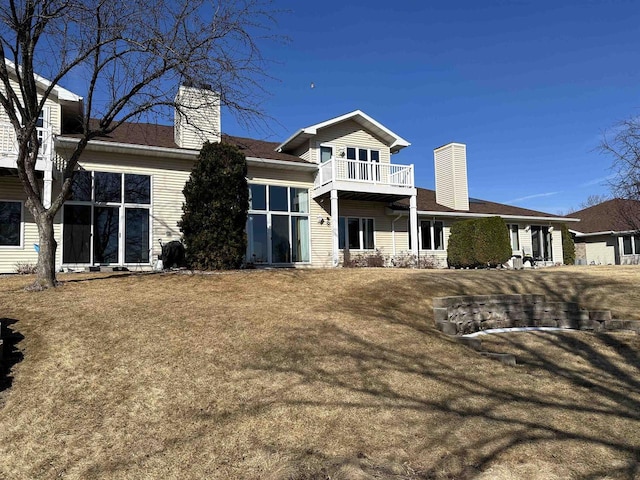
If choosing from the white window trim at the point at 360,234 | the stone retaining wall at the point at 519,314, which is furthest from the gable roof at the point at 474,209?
the stone retaining wall at the point at 519,314

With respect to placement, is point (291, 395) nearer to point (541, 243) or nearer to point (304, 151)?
point (304, 151)

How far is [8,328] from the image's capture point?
6.24m

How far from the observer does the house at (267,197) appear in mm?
13117

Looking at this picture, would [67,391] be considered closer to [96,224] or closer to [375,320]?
[375,320]

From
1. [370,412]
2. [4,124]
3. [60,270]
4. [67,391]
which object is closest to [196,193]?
[60,270]

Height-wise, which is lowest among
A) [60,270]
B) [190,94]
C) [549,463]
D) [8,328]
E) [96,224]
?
[549,463]

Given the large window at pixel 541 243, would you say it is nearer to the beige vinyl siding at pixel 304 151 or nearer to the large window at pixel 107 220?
the beige vinyl siding at pixel 304 151

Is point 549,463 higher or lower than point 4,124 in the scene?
lower

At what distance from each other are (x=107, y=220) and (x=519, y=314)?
12.0m

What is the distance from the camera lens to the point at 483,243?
61.3ft

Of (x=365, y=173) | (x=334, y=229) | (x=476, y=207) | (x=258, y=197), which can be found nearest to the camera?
(x=258, y=197)

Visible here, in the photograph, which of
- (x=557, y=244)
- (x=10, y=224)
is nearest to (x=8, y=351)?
(x=10, y=224)

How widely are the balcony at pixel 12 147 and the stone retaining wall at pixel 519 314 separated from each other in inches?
447

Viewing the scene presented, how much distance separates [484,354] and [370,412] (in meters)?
2.89
